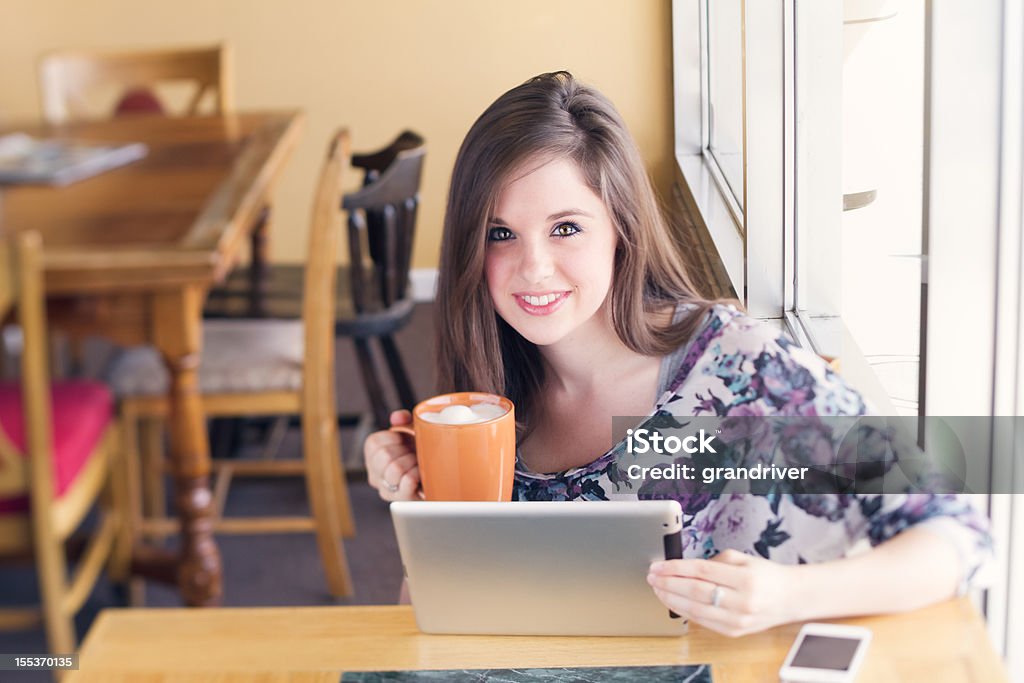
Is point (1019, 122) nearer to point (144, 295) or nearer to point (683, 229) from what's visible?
point (683, 229)

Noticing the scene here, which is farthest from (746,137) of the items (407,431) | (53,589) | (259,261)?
(259,261)

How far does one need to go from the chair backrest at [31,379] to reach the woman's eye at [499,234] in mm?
746

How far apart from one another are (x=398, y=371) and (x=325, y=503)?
10.2 inches

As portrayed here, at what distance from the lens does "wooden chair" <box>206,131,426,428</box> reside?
1.28 meters

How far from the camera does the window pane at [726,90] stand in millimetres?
572

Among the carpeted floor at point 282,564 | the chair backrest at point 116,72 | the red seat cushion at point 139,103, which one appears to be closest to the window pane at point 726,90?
the carpeted floor at point 282,564

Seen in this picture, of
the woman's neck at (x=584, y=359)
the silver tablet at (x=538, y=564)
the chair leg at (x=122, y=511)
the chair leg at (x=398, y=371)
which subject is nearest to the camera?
the silver tablet at (x=538, y=564)

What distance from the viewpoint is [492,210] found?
58 cm

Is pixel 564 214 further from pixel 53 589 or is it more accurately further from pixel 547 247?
pixel 53 589

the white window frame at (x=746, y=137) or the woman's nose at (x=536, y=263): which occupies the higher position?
the white window frame at (x=746, y=137)

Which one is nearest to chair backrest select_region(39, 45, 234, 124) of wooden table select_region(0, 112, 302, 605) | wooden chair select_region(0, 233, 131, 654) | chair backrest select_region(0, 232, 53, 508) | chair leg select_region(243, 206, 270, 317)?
chair leg select_region(243, 206, 270, 317)

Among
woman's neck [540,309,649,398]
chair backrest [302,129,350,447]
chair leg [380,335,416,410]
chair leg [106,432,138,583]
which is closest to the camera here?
woman's neck [540,309,649,398]

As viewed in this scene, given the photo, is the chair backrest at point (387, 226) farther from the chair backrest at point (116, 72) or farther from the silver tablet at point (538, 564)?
the chair backrest at point (116, 72)

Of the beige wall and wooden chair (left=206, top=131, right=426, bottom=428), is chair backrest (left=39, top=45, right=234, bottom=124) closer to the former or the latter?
wooden chair (left=206, top=131, right=426, bottom=428)
